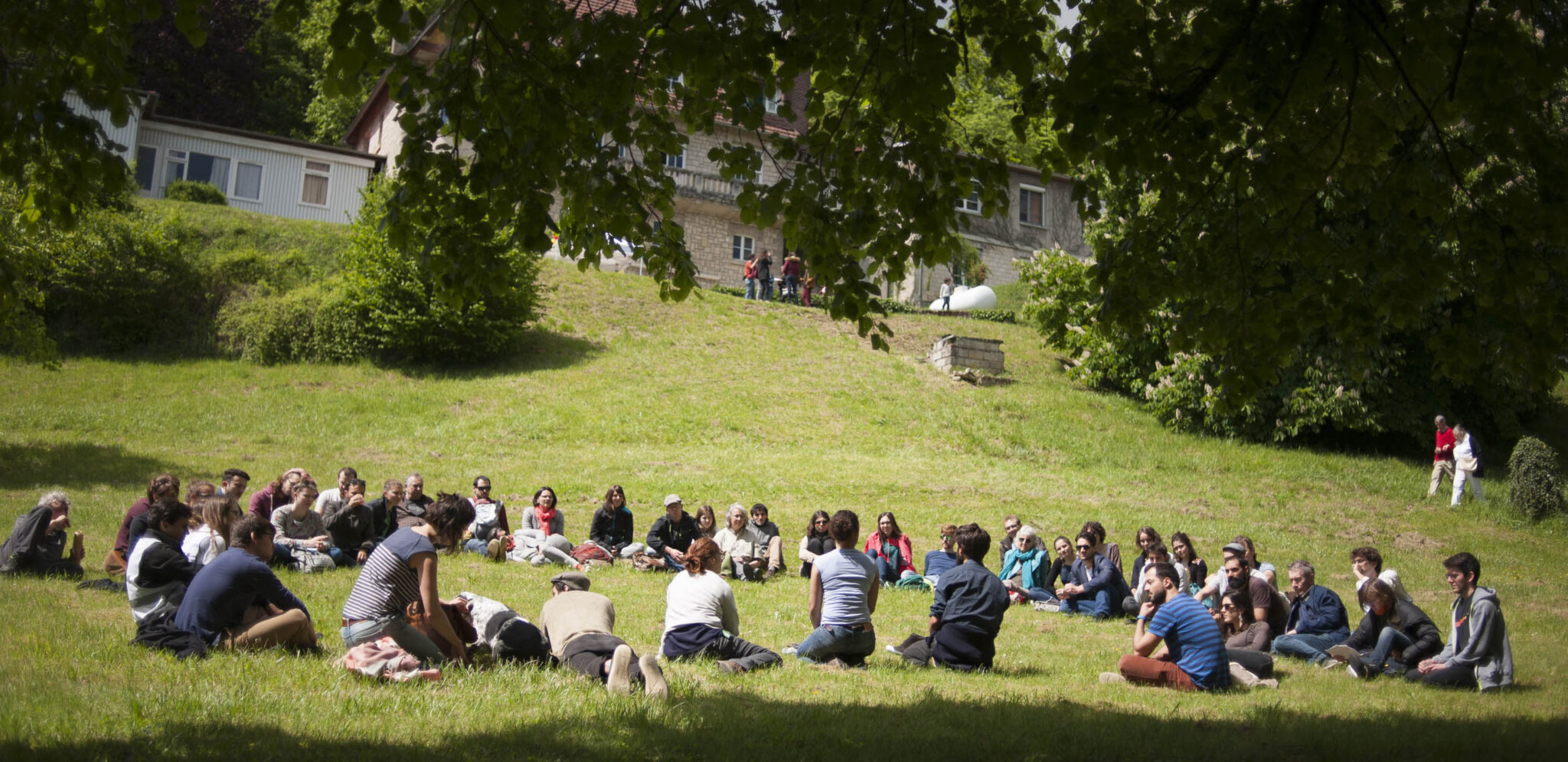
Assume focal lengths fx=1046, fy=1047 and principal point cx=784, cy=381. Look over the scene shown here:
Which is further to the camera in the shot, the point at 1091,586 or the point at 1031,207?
the point at 1031,207

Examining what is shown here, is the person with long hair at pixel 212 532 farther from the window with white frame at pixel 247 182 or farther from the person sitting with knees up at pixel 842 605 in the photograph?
the window with white frame at pixel 247 182

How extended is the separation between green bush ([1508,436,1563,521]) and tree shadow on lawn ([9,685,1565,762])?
14625mm

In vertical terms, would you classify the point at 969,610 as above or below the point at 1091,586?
above

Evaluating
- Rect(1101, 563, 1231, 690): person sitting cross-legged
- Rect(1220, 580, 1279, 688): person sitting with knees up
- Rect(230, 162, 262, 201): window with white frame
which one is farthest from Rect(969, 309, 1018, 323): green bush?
Rect(1101, 563, 1231, 690): person sitting cross-legged

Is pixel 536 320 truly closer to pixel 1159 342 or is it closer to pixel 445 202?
pixel 1159 342

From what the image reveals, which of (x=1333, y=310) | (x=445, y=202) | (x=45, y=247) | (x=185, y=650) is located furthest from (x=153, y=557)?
(x=45, y=247)

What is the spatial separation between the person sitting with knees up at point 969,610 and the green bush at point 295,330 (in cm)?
2301

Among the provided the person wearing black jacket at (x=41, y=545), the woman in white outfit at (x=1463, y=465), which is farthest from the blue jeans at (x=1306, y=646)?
the woman in white outfit at (x=1463, y=465)

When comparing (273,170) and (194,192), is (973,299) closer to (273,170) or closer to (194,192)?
(273,170)

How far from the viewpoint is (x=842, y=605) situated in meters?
8.45

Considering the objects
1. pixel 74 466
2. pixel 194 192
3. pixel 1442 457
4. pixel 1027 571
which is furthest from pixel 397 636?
pixel 194 192

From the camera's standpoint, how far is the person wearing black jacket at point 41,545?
1029 cm

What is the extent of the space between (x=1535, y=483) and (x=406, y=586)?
67.8ft

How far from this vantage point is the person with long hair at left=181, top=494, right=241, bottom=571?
8.80m
